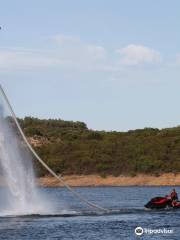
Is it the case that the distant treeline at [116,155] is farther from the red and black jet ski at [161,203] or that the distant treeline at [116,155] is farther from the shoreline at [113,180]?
the red and black jet ski at [161,203]

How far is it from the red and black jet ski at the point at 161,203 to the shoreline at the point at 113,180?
83.1m

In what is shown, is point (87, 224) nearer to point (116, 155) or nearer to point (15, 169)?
point (15, 169)

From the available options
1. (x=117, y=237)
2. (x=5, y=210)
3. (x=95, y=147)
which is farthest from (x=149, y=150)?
(x=117, y=237)

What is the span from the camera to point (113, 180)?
170 meters

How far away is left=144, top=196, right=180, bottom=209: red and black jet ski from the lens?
258 ft

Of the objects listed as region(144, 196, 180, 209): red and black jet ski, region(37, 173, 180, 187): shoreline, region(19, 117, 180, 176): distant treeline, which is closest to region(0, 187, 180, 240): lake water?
region(144, 196, 180, 209): red and black jet ski

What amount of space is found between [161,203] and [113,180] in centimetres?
9124

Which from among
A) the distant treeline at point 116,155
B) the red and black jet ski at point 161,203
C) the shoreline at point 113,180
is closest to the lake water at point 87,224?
the red and black jet ski at point 161,203

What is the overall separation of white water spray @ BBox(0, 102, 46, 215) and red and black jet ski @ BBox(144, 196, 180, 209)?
12.8 meters

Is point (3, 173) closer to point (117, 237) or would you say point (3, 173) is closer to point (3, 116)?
point (3, 116)

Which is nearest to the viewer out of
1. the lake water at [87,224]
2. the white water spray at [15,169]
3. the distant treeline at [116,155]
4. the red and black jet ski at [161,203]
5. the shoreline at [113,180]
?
the lake water at [87,224]

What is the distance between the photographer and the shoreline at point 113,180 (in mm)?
165875

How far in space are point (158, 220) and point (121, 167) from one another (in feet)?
344

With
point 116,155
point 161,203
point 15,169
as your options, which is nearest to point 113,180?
point 116,155
